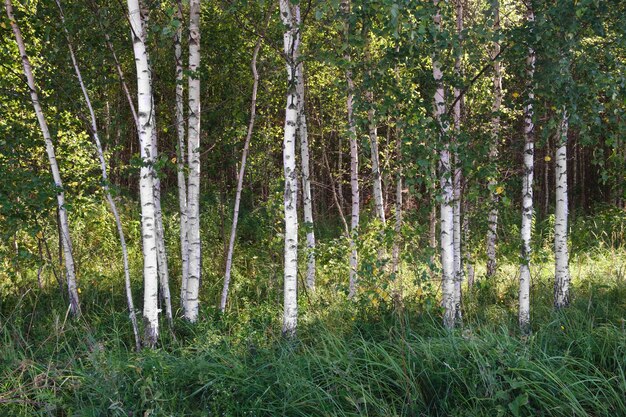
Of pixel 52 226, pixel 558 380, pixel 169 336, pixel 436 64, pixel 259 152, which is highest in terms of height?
pixel 436 64

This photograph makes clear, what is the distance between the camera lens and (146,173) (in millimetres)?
5684

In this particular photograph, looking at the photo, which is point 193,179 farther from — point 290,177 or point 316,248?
point 316,248

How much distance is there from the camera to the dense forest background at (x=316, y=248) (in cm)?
414

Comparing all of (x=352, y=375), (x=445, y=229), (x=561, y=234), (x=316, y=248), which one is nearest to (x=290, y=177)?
(x=316, y=248)

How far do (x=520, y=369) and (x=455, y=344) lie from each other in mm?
601

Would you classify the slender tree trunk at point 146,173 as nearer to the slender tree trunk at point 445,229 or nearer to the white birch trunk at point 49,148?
the white birch trunk at point 49,148

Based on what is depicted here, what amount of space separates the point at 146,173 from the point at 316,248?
7.95 ft

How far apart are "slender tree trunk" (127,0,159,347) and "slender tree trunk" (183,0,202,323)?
3.28ft

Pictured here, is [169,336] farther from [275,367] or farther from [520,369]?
[520,369]

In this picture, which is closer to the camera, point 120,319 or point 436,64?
point 436,64

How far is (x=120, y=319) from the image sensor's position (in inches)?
270

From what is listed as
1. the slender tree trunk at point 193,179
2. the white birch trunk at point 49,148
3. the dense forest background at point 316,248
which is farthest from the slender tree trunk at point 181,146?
the white birch trunk at point 49,148

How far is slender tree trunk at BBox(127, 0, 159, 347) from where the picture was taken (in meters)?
5.54

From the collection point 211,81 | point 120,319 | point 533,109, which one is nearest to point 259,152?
point 211,81
